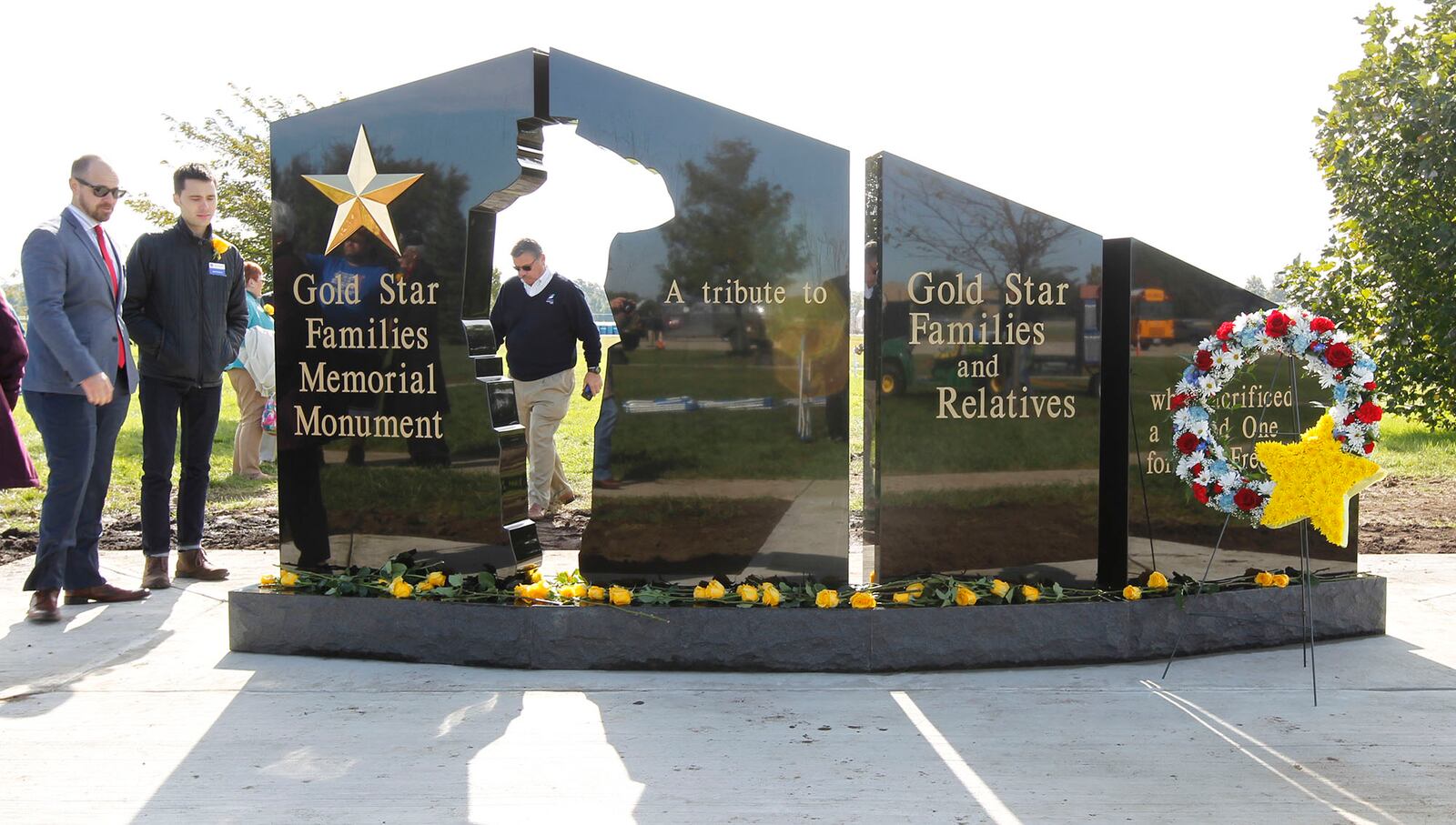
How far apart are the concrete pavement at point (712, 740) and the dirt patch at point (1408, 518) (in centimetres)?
255

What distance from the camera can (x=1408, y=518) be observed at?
8.16m

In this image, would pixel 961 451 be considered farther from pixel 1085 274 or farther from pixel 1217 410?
pixel 1217 410

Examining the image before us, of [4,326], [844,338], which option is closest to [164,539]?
[4,326]

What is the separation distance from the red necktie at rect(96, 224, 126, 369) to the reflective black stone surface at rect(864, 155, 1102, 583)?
3578 millimetres

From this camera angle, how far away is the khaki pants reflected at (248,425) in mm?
9859

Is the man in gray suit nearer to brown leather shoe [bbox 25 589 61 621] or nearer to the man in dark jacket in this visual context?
brown leather shoe [bbox 25 589 61 621]

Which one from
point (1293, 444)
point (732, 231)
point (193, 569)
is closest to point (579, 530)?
point (193, 569)

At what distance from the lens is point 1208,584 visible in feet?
16.7

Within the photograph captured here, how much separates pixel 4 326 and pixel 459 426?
230cm

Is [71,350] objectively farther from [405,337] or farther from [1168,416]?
[1168,416]

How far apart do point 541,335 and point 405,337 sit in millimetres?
2514

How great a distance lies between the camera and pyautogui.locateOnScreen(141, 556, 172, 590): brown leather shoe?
19.5 ft

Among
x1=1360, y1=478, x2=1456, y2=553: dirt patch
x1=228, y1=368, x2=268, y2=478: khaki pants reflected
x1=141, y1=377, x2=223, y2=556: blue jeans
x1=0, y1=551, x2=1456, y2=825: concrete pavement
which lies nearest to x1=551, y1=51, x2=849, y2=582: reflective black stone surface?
x1=0, y1=551, x2=1456, y2=825: concrete pavement

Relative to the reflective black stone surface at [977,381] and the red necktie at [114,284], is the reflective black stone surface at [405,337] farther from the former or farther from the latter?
the reflective black stone surface at [977,381]
